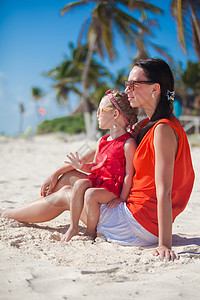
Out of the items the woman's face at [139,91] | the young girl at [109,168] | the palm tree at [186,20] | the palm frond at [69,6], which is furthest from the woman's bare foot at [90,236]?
the palm frond at [69,6]

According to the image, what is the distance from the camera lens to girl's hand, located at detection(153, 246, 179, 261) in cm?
184

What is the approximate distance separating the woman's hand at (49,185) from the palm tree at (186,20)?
8.79 metres

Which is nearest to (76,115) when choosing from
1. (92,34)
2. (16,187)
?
(92,34)

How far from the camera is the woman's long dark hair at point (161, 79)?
1.99 metres

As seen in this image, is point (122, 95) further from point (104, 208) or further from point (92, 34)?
point (92, 34)

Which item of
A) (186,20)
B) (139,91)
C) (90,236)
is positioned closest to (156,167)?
(139,91)

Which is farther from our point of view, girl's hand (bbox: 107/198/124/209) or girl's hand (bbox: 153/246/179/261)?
girl's hand (bbox: 107/198/124/209)

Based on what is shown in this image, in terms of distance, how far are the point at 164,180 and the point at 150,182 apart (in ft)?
0.59

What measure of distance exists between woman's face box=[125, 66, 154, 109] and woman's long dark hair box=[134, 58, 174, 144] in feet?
0.12

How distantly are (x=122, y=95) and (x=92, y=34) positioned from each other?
16214 mm

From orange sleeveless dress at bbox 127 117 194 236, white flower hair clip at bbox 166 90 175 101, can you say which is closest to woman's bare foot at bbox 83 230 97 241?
orange sleeveless dress at bbox 127 117 194 236

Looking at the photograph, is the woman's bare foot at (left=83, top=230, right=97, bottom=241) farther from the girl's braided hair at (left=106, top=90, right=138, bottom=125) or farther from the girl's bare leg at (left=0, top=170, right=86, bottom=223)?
the girl's braided hair at (left=106, top=90, right=138, bottom=125)

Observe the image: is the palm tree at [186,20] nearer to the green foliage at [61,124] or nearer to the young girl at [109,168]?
the young girl at [109,168]

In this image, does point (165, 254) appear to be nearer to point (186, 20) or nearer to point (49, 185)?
point (49, 185)
